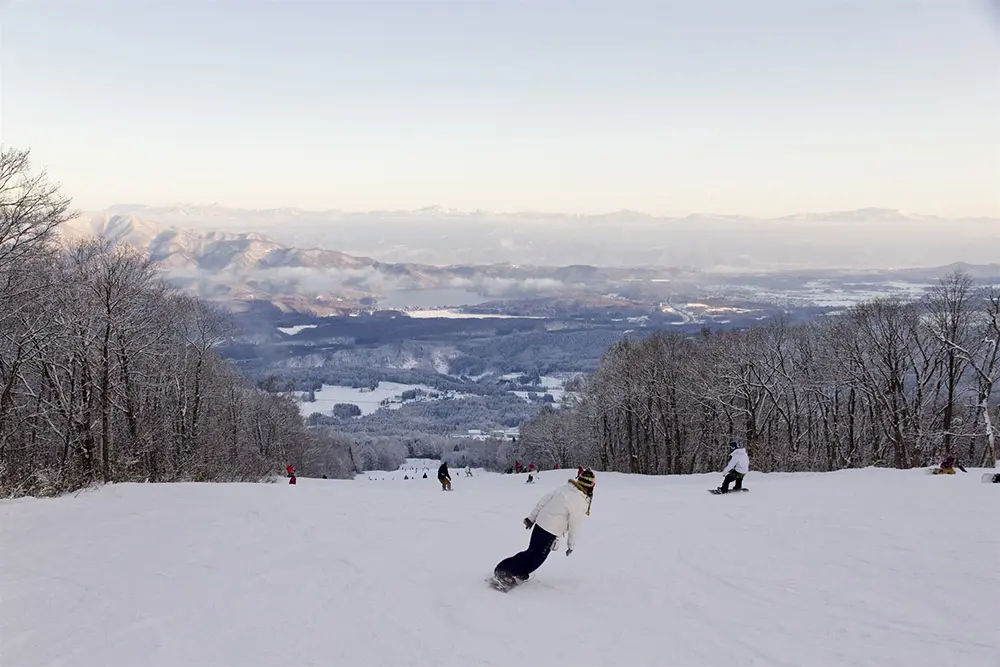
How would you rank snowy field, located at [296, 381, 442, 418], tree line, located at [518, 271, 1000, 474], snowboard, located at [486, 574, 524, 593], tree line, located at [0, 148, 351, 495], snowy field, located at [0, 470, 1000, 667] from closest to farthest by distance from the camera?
snowy field, located at [0, 470, 1000, 667] < snowboard, located at [486, 574, 524, 593] < tree line, located at [0, 148, 351, 495] < tree line, located at [518, 271, 1000, 474] < snowy field, located at [296, 381, 442, 418]

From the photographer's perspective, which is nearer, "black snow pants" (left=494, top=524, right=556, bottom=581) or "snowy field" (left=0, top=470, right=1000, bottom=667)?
"snowy field" (left=0, top=470, right=1000, bottom=667)

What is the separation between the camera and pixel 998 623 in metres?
7.46

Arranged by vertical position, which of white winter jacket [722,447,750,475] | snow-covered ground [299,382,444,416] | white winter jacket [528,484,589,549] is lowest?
snow-covered ground [299,382,444,416]

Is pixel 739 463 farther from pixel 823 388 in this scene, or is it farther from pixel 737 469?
pixel 823 388

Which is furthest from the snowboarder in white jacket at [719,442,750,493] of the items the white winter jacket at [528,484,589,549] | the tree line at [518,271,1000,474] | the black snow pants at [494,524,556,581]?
the tree line at [518,271,1000,474]

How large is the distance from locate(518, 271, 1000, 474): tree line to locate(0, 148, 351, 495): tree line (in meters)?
27.5

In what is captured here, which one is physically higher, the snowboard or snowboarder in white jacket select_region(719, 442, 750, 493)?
the snowboard

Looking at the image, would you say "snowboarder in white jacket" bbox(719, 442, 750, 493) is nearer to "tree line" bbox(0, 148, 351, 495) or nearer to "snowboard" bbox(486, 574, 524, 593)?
"snowboard" bbox(486, 574, 524, 593)

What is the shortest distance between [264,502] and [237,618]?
31.1ft

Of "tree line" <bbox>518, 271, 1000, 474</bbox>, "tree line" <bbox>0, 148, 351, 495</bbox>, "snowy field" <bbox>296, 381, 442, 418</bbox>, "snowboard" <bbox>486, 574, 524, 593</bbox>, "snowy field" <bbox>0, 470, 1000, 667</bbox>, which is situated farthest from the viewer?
"snowy field" <bbox>296, 381, 442, 418</bbox>

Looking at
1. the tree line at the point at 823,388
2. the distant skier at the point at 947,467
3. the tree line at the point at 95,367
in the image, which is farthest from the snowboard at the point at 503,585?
the tree line at the point at 823,388

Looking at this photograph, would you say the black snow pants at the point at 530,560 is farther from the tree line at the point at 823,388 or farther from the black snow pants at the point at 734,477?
the tree line at the point at 823,388

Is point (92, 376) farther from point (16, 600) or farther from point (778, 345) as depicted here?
point (778, 345)

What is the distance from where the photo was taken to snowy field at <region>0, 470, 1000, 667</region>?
6852 mm
